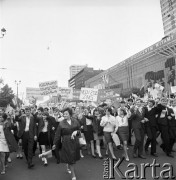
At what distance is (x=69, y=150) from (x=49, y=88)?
10156mm

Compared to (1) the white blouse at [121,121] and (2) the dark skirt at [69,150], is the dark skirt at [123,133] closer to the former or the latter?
(1) the white blouse at [121,121]

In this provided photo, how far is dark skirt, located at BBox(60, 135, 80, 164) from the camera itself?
5.55 m

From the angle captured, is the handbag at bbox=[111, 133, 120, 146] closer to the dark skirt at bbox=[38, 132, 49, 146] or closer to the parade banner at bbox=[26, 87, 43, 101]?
the dark skirt at bbox=[38, 132, 49, 146]

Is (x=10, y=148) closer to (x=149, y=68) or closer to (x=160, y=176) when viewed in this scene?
(x=160, y=176)

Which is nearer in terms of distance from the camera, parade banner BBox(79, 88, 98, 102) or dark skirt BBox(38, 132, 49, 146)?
dark skirt BBox(38, 132, 49, 146)

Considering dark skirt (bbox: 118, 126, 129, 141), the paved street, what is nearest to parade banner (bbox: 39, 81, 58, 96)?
the paved street

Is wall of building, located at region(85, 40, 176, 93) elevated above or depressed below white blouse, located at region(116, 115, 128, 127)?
above

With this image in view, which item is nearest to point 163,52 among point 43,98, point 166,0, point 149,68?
point 149,68

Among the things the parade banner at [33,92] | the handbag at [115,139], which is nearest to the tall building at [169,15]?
the parade banner at [33,92]

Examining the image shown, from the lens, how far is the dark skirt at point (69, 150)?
5547mm

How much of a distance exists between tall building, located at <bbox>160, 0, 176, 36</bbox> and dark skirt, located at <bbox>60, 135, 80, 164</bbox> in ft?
377

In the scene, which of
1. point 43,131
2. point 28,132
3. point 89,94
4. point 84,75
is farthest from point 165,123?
point 84,75

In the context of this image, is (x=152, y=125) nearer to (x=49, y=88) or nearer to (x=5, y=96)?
(x=49, y=88)

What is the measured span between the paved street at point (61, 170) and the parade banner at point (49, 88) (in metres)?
7.77
